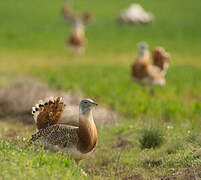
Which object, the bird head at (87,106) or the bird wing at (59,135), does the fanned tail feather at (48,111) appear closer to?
the bird wing at (59,135)

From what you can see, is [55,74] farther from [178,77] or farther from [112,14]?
[112,14]

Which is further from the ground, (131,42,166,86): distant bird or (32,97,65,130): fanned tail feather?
(131,42,166,86): distant bird

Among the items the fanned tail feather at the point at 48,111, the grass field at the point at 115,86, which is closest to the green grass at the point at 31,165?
the grass field at the point at 115,86

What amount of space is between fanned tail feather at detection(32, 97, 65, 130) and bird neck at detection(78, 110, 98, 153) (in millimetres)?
731

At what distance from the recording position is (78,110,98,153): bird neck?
647 centimetres

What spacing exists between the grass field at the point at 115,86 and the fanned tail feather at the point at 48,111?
→ 582 mm

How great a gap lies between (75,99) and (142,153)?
4.27m

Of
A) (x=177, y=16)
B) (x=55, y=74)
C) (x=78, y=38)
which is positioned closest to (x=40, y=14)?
(x=177, y=16)

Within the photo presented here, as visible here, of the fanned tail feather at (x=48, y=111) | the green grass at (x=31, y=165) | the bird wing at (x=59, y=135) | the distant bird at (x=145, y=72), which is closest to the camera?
the green grass at (x=31, y=165)

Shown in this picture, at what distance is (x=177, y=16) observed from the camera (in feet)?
128

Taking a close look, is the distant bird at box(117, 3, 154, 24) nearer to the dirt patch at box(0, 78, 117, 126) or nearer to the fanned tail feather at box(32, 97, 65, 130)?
the dirt patch at box(0, 78, 117, 126)

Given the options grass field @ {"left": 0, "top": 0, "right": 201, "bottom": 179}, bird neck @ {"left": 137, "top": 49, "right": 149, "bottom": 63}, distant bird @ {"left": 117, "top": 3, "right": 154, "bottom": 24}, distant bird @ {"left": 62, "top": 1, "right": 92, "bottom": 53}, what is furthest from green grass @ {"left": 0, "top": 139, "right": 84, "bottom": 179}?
distant bird @ {"left": 117, "top": 3, "right": 154, "bottom": 24}

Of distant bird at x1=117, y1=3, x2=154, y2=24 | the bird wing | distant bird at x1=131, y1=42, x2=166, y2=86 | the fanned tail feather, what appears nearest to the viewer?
the bird wing

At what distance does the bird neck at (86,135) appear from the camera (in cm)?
647
